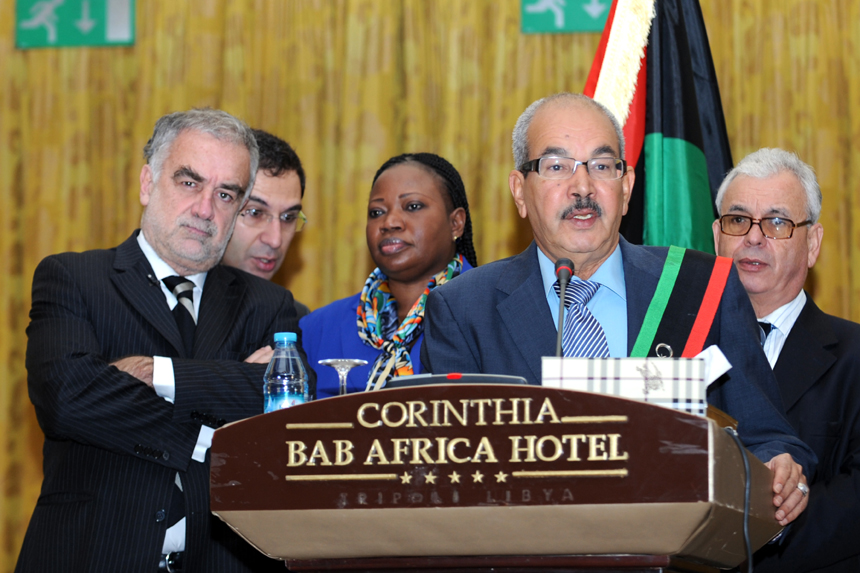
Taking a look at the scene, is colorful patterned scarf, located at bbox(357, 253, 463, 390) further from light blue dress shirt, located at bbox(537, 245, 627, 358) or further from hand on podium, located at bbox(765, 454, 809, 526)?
hand on podium, located at bbox(765, 454, 809, 526)

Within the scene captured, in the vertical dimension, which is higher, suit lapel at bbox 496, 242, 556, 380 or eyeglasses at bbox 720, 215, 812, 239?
eyeglasses at bbox 720, 215, 812, 239

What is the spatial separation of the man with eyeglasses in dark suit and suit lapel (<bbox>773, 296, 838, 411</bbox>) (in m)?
1.84

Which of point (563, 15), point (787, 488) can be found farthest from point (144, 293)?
point (563, 15)

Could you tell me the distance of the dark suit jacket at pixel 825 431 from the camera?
2.27 metres

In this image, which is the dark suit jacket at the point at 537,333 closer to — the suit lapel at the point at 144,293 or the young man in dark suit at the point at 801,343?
the young man in dark suit at the point at 801,343

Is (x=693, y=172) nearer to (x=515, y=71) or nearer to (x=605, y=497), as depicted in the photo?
(x=515, y=71)

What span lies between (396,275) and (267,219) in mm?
641

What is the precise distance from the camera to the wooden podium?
112cm

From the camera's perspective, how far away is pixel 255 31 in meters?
4.64

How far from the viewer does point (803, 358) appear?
253 cm

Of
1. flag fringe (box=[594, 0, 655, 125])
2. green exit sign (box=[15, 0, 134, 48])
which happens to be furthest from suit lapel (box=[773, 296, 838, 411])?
green exit sign (box=[15, 0, 134, 48])

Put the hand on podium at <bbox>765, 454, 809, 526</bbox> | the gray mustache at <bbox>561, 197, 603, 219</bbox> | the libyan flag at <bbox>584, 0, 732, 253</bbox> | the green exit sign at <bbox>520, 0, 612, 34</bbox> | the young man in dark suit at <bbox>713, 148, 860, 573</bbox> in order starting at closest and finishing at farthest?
the hand on podium at <bbox>765, 454, 809, 526</bbox> → the gray mustache at <bbox>561, 197, 603, 219</bbox> → the young man in dark suit at <bbox>713, 148, 860, 573</bbox> → the libyan flag at <bbox>584, 0, 732, 253</bbox> → the green exit sign at <bbox>520, 0, 612, 34</bbox>

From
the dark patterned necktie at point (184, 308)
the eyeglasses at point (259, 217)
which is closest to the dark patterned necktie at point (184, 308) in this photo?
the dark patterned necktie at point (184, 308)

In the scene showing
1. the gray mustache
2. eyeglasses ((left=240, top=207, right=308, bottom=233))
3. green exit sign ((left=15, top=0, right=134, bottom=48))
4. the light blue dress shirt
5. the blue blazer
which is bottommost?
the blue blazer
